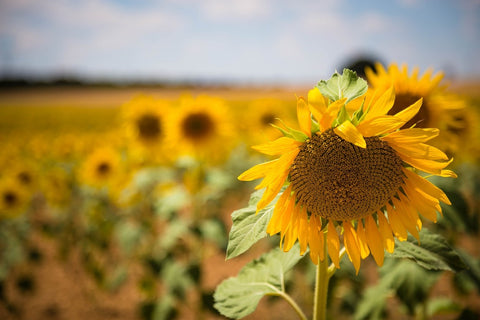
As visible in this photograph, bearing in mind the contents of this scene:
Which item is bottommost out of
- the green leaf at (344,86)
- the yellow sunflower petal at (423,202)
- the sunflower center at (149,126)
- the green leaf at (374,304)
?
the green leaf at (374,304)

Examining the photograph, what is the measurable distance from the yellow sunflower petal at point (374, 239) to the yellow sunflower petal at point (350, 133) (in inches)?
12.8

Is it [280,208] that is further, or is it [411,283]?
[411,283]

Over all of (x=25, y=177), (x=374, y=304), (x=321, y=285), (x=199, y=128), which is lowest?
(x=25, y=177)

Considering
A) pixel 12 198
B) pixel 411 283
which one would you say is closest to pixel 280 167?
pixel 411 283

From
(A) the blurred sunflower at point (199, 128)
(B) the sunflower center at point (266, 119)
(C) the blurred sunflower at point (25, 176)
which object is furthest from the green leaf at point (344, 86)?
(C) the blurred sunflower at point (25, 176)

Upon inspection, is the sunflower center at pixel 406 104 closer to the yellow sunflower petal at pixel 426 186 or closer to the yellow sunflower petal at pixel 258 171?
the yellow sunflower petal at pixel 426 186

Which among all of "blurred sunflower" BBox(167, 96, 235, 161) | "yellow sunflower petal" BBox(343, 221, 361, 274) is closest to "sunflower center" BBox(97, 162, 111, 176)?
"blurred sunflower" BBox(167, 96, 235, 161)

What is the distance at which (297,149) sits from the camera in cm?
98

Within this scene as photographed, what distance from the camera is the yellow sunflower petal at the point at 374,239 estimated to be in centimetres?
101

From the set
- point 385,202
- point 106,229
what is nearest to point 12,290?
point 106,229

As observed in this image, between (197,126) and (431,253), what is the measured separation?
259 centimetres

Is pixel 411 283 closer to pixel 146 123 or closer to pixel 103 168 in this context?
pixel 146 123

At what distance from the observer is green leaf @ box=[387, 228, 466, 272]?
102 centimetres

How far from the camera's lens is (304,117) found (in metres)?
0.92
